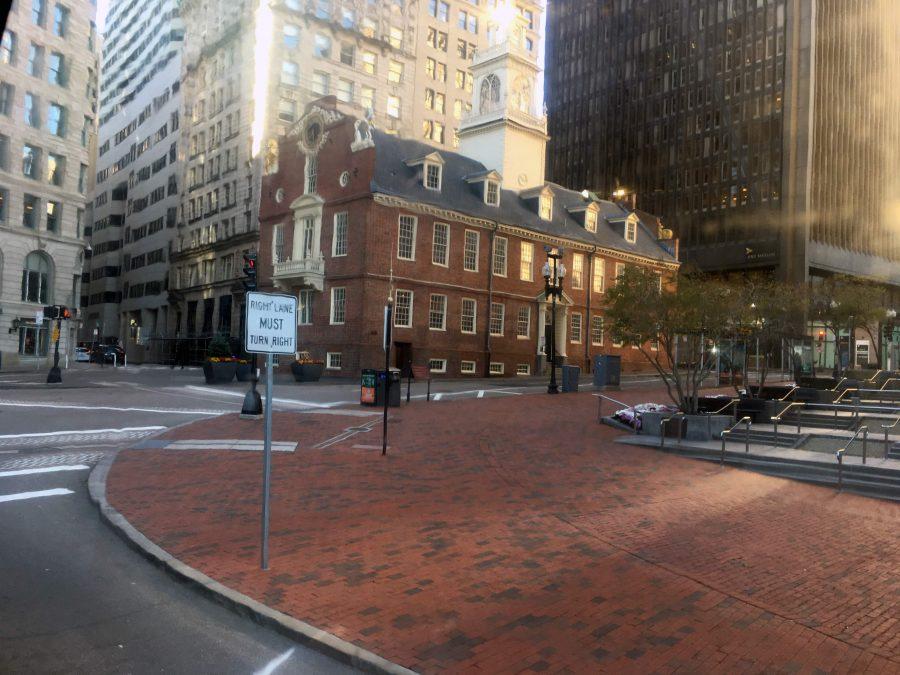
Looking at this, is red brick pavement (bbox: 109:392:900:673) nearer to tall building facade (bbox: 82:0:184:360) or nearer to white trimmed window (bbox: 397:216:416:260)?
white trimmed window (bbox: 397:216:416:260)

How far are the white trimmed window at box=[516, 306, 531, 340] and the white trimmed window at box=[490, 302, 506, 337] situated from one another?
1.38m

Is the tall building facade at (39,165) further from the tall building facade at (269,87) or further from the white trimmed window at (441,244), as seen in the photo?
the white trimmed window at (441,244)

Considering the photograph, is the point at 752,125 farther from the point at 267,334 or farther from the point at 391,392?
the point at 267,334

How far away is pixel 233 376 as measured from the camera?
32.2m

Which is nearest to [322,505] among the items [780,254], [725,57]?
[780,254]

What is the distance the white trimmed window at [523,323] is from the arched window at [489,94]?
14.4 meters

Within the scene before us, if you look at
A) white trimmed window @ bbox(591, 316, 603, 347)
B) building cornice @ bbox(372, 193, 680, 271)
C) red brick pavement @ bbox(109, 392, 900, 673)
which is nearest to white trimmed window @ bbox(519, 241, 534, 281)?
building cornice @ bbox(372, 193, 680, 271)

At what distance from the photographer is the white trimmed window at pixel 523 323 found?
148 feet

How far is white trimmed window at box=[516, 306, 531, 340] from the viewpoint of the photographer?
45.1m

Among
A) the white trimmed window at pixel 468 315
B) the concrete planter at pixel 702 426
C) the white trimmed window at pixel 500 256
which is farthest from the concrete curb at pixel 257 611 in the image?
the white trimmed window at pixel 500 256

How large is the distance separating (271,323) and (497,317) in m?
37.2

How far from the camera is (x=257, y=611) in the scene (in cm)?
580

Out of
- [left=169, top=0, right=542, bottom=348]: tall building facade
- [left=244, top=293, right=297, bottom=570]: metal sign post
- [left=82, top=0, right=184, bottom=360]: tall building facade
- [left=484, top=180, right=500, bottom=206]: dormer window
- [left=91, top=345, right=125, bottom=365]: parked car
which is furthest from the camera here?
[left=82, top=0, right=184, bottom=360]: tall building facade

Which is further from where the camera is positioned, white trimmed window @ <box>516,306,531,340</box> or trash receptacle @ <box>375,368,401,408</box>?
white trimmed window @ <box>516,306,531,340</box>
